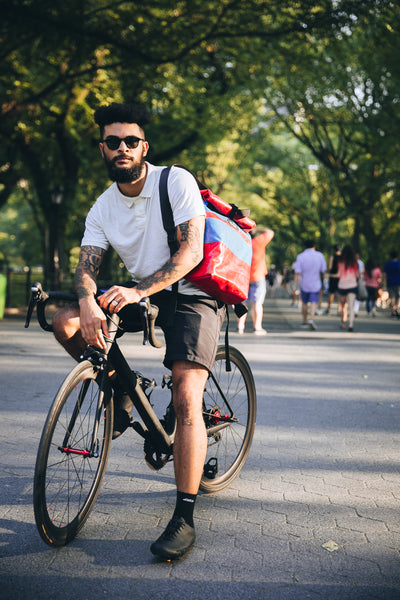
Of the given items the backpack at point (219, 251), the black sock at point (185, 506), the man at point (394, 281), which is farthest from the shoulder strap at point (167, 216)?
the man at point (394, 281)

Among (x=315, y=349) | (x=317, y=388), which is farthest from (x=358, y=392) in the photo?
(x=315, y=349)

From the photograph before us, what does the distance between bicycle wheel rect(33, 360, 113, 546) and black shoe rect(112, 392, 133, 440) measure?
0.27ft

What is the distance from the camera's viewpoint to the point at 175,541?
2967 mm

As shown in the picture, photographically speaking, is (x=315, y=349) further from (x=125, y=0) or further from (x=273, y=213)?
(x=273, y=213)

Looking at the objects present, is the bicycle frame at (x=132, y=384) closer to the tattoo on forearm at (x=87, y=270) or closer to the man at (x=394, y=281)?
the tattoo on forearm at (x=87, y=270)

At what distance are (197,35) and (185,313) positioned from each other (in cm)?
1143

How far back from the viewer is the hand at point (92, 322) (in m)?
2.92

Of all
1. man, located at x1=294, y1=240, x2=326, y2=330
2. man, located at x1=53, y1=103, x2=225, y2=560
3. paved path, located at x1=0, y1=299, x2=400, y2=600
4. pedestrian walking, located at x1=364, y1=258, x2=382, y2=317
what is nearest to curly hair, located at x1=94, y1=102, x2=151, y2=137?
man, located at x1=53, y1=103, x2=225, y2=560

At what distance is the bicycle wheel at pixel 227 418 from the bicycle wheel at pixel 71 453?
2.25 ft

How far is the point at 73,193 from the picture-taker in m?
20.5

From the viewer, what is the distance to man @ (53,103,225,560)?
305 centimetres

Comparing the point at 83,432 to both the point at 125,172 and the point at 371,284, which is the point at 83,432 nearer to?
the point at 125,172

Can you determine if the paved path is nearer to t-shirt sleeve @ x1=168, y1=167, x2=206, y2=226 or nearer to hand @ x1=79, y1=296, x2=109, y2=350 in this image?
hand @ x1=79, y1=296, x2=109, y2=350

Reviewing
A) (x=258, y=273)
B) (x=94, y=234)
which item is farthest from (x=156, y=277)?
(x=258, y=273)
